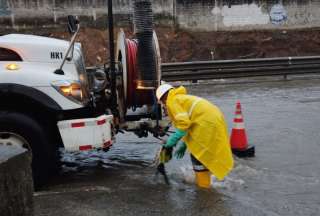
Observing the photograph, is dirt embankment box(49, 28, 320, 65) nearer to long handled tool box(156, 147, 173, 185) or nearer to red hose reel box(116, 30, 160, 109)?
red hose reel box(116, 30, 160, 109)

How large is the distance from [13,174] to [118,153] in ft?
16.8

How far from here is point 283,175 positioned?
23.3 ft

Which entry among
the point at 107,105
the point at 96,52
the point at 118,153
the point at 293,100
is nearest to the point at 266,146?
the point at 118,153

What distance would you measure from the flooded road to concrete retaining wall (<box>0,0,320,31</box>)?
20456 millimetres

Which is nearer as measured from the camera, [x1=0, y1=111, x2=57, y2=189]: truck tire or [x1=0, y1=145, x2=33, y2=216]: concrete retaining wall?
[x1=0, y1=145, x2=33, y2=216]: concrete retaining wall

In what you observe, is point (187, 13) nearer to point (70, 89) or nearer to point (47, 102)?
point (70, 89)

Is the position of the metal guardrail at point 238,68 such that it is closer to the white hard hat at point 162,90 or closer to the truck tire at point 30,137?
the white hard hat at point 162,90

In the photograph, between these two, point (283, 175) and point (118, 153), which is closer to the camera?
point (283, 175)

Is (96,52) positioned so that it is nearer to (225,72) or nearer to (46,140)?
(225,72)

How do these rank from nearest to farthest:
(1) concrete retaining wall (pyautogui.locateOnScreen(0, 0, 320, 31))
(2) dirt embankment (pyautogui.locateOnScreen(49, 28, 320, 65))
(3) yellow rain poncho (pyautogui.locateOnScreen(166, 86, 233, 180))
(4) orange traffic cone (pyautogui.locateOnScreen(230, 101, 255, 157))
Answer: (3) yellow rain poncho (pyautogui.locateOnScreen(166, 86, 233, 180)) → (4) orange traffic cone (pyautogui.locateOnScreen(230, 101, 255, 157)) → (1) concrete retaining wall (pyautogui.locateOnScreen(0, 0, 320, 31)) → (2) dirt embankment (pyautogui.locateOnScreen(49, 28, 320, 65))

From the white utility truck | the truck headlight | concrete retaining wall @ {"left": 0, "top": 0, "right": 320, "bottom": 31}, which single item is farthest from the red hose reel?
concrete retaining wall @ {"left": 0, "top": 0, "right": 320, "bottom": 31}

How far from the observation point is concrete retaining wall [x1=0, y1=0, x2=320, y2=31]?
95.5 ft

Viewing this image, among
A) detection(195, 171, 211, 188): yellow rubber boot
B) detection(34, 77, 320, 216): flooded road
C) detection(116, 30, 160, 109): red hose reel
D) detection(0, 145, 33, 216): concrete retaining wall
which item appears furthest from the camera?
detection(116, 30, 160, 109): red hose reel

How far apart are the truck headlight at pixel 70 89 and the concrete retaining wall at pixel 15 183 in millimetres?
2630
